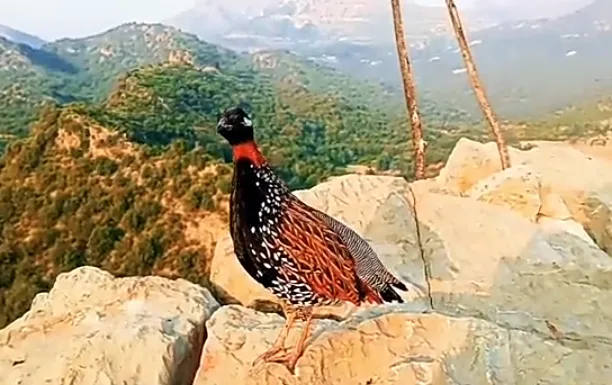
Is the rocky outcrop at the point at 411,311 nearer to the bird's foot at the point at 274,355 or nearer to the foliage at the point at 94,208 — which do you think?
the bird's foot at the point at 274,355

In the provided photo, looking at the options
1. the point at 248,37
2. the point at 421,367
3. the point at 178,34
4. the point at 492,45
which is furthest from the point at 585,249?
the point at 248,37

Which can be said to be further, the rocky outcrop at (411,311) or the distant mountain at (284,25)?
the distant mountain at (284,25)

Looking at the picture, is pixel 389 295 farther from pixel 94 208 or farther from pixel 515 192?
pixel 94 208

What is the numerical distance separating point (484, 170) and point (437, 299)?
1142mm

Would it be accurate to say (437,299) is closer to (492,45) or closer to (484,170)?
(484,170)

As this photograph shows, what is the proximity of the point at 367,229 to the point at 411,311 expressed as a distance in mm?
764

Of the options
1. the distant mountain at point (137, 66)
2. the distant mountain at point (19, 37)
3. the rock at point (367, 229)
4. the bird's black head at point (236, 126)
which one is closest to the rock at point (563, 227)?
the rock at point (367, 229)

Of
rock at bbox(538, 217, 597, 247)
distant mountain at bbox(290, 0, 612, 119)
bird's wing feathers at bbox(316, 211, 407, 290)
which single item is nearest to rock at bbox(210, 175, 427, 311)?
rock at bbox(538, 217, 597, 247)

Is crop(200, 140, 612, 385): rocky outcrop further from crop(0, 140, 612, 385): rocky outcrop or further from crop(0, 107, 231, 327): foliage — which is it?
crop(0, 107, 231, 327): foliage

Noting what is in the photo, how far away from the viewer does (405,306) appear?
1787mm

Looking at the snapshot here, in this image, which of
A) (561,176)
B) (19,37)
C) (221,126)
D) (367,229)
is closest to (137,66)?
(19,37)

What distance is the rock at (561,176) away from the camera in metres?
2.62

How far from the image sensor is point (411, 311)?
1.63 m

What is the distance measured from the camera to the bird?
1.37 metres
